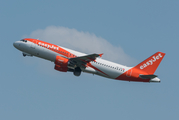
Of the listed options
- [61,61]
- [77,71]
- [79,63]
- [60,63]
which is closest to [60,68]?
[60,63]

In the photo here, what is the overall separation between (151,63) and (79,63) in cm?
1523

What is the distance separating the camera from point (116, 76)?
191ft

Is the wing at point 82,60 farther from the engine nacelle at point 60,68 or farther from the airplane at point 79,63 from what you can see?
the engine nacelle at point 60,68

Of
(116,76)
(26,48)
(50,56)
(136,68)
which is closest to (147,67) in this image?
(136,68)

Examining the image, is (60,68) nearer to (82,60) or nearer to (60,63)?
(60,63)

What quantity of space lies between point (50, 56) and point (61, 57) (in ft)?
6.78

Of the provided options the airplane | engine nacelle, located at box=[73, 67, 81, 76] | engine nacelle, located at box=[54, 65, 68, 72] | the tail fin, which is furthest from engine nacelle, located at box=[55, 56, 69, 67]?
the tail fin

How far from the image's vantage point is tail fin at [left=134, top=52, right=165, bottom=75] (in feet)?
199

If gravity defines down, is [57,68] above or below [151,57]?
below

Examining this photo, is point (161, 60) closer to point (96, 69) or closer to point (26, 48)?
point (96, 69)

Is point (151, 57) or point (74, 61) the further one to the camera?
point (151, 57)

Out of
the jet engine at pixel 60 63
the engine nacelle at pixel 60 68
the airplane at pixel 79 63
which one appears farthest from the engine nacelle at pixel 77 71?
the jet engine at pixel 60 63

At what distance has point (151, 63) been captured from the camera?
60969 millimetres

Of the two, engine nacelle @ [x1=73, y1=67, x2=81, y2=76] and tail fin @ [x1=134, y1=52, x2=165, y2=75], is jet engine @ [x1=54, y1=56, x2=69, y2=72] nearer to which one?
engine nacelle @ [x1=73, y1=67, x2=81, y2=76]
